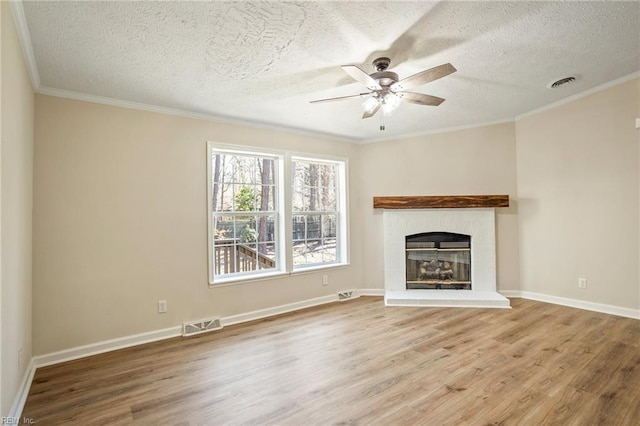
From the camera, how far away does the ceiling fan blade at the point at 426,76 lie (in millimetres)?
2148

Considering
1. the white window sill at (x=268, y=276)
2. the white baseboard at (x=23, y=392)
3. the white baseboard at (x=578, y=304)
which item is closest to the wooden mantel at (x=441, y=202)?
the white window sill at (x=268, y=276)

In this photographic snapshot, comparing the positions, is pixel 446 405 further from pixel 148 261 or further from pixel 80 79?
pixel 80 79

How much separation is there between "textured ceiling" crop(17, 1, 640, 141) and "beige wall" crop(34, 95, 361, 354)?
0.33 metres

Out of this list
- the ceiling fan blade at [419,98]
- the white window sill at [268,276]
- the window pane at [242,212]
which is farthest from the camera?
the window pane at [242,212]

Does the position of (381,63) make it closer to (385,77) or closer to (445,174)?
(385,77)

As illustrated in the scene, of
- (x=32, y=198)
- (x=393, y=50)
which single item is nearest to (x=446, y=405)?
(x=393, y=50)

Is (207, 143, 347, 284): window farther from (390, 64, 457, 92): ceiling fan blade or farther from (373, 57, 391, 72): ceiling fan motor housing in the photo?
(390, 64, 457, 92): ceiling fan blade

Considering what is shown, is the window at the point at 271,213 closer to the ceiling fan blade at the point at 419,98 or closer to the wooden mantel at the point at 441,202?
the wooden mantel at the point at 441,202

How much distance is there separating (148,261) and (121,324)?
0.66 m

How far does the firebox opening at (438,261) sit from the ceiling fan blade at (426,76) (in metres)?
2.88

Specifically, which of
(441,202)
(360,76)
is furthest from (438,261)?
(360,76)

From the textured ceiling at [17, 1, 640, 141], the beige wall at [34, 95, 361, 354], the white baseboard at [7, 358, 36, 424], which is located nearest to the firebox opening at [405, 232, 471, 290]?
the textured ceiling at [17, 1, 640, 141]

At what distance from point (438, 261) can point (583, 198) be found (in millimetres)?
1952

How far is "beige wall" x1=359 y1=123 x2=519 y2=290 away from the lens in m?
4.52
